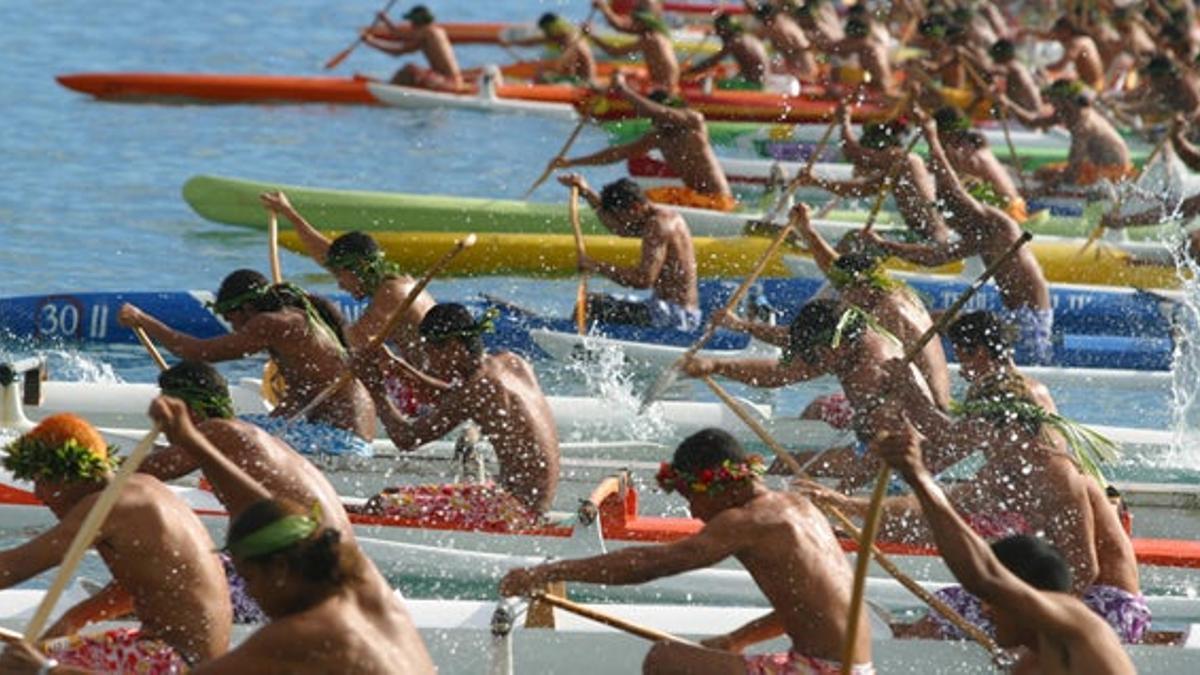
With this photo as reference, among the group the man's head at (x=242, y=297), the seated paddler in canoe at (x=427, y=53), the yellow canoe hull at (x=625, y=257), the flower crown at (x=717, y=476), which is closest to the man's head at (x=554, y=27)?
the seated paddler in canoe at (x=427, y=53)

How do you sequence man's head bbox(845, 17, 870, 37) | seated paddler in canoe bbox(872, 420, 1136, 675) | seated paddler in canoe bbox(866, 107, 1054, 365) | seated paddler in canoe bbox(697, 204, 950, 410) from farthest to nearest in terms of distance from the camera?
man's head bbox(845, 17, 870, 37) < seated paddler in canoe bbox(866, 107, 1054, 365) < seated paddler in canoe bbox(697, 204, 950, 410) < seated paddler in canoe bbox(872, 420, 1136, 675)

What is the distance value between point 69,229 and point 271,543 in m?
18.4

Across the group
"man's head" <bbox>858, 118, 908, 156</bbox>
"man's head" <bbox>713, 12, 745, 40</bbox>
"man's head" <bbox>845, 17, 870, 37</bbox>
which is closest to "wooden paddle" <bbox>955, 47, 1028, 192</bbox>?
"man's head" <bbox>845, 17, 870, 37</bbox>

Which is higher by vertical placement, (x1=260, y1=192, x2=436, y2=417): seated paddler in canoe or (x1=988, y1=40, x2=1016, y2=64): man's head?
(x1=260, y1=192, x2=436, y2=417): seated paddler in canoe

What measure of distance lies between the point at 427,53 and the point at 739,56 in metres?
3.57

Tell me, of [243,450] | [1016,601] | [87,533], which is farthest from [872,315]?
[87,533]

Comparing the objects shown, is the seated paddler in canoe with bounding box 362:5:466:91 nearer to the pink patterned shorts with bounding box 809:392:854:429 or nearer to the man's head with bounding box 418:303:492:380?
the pink patterned shorts with bounding box 809:392:854:429

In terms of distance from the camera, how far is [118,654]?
28.7ft

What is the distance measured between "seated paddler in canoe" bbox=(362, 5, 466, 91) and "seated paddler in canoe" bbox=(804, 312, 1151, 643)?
16.9 metres

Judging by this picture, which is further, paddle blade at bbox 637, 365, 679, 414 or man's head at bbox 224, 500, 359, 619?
paddle blade at bbox 637, 365, 679, 414

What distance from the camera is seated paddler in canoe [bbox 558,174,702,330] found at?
53.4ft

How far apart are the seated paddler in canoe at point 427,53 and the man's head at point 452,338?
16762 mm

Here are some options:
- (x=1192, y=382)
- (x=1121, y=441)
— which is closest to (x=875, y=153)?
(x=1192, y=382)

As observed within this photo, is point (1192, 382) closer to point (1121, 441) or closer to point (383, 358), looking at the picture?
point (1121, 441)
